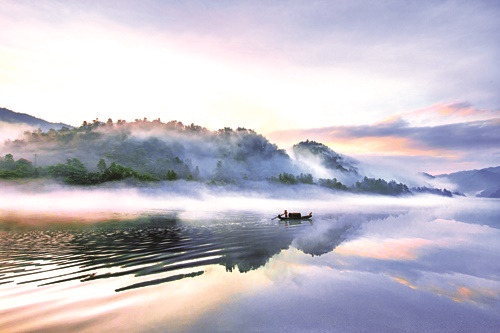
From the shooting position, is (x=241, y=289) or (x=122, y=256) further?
(x=122, y=256)

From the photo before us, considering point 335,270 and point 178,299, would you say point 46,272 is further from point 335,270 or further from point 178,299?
point 335,270

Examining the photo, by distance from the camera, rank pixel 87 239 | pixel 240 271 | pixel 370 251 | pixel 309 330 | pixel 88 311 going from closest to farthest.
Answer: pixel 309 330 → pixel 88 311 → pixel 240 271 → pixel 370 251 → pixel 87 239

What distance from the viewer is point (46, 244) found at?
36062mm

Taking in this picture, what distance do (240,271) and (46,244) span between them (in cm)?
2561

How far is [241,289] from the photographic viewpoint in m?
20.1

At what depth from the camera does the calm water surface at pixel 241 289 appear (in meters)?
14.8

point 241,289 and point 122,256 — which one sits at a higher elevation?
point 241,289

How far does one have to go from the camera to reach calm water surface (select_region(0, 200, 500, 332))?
48.4 feet

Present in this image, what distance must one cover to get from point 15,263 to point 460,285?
35.1 m

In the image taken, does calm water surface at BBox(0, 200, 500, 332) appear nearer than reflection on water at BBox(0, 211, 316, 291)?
Yes

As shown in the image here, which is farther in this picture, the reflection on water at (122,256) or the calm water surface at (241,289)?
the reflection on water at (122,256)

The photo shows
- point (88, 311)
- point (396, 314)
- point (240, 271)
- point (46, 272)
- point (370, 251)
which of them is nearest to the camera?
point (88, 311)

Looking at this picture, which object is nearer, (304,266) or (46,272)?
(46,272)

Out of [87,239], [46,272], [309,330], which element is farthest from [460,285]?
[87,239]
